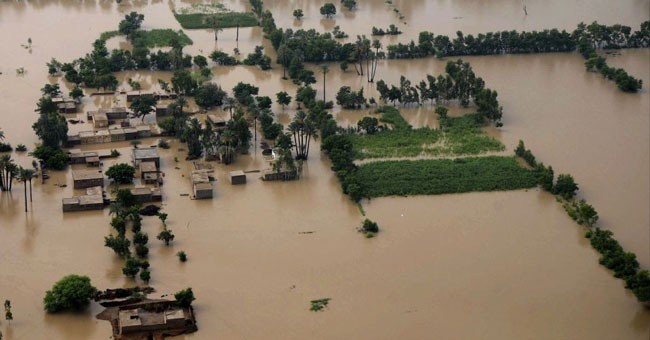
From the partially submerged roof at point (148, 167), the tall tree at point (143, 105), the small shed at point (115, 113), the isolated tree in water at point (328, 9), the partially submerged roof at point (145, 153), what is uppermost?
the isolated tree in water at point (328, 9)

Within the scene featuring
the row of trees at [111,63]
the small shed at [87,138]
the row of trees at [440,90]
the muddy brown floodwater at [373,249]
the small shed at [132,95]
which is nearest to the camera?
the muddy brown floodwater at [373,249]

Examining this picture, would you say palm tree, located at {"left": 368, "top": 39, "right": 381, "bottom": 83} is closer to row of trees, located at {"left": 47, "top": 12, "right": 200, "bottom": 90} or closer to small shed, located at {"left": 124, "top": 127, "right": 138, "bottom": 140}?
row of trees, located at {"left": 47, "top": 12, "right": 200, "bottom": 90}

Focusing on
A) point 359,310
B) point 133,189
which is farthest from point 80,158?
point 359,310

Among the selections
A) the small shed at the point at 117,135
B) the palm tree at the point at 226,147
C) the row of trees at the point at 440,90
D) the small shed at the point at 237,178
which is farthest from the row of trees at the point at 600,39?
the small shed at the point at 117,135

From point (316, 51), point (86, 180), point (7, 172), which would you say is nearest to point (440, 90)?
point (316, 51)

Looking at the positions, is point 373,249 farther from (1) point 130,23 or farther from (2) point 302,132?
(1) point 130,23

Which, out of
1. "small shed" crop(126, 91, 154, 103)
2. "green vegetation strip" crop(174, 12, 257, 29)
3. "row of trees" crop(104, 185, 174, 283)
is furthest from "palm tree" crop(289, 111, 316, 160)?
"green vegetation strip" crop(174, 12, 257, 29)

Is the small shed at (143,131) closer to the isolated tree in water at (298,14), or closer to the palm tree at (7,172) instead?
the palm tree at (7,172)
